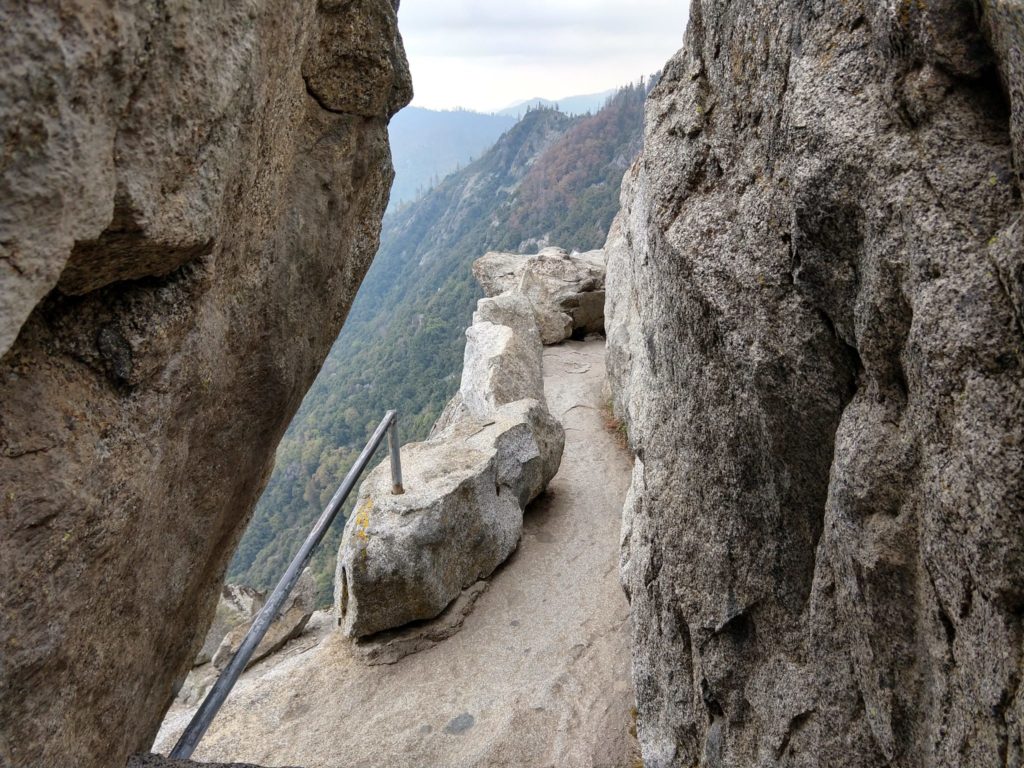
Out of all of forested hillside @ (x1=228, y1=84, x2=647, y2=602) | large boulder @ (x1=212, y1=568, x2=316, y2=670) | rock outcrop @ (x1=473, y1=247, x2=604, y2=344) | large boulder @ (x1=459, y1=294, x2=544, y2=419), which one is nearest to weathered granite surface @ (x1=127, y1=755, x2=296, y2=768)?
large boulder @ (x1=212, y1=568, x2=316, y2=670)

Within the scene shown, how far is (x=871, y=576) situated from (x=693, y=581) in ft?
4.85

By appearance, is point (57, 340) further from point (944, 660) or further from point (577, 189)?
point (577, 189)

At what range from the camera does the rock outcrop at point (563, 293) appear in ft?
58.6

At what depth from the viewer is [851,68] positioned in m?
2.89

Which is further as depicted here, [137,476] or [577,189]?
[577,189]

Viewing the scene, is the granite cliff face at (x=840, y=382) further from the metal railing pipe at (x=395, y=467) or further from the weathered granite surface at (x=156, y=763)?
the metal railing pipe at (x=395, y=467)

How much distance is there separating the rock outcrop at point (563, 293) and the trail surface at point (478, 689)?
30.4 feet

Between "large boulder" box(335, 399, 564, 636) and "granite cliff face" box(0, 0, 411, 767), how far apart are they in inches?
120

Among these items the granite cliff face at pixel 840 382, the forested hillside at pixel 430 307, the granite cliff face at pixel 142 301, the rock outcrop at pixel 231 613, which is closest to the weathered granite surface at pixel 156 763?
the granite cliff face at pixel 142 301

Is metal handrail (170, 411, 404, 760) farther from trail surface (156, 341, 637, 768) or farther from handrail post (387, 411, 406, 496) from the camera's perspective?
trail surface (156, 341, 637, 768)

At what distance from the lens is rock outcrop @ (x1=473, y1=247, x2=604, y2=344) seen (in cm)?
1786

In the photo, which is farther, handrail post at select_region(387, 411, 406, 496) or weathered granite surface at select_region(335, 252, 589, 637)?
handrail post at select_region(387, 411, 406, 496)

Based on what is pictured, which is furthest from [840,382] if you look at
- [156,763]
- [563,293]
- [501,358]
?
[563,293]

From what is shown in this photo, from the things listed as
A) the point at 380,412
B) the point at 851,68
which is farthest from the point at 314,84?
the point at 380,412
